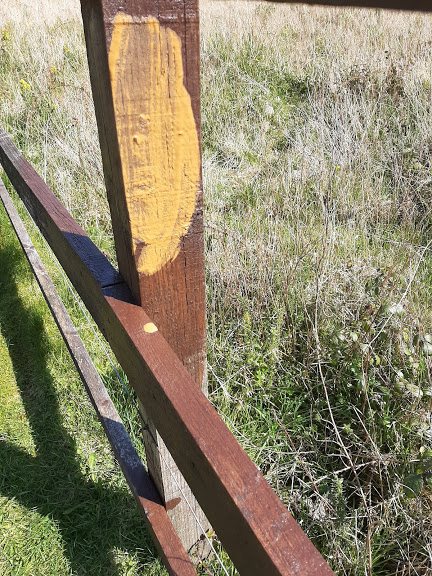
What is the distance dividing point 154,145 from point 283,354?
5.89 ft

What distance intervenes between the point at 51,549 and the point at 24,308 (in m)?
1.68

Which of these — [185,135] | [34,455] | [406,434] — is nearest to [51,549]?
[34,455]

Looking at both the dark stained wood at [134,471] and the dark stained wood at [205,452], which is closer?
the dark stained wood at [205,452]

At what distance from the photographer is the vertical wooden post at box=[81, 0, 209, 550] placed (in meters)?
0.68

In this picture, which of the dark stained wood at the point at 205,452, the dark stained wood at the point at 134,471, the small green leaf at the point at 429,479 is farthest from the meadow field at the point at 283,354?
the dark stained wood at the point at 205,452

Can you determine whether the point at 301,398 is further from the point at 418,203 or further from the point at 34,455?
the point at 418,203

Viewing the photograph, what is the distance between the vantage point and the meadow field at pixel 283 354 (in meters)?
1.79

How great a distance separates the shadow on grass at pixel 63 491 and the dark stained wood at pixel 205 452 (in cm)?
123

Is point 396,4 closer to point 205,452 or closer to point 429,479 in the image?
point 205,452

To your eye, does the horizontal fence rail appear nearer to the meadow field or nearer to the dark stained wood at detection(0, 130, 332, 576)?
the dark stained wood at detection(0, 130, 332, 576)

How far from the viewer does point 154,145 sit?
0.78 metres

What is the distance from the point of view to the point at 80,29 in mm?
6902

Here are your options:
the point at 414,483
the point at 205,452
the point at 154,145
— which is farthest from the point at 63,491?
the point at 154,145

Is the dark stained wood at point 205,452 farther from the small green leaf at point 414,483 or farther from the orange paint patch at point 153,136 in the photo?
the small green leaf at point 414,483
